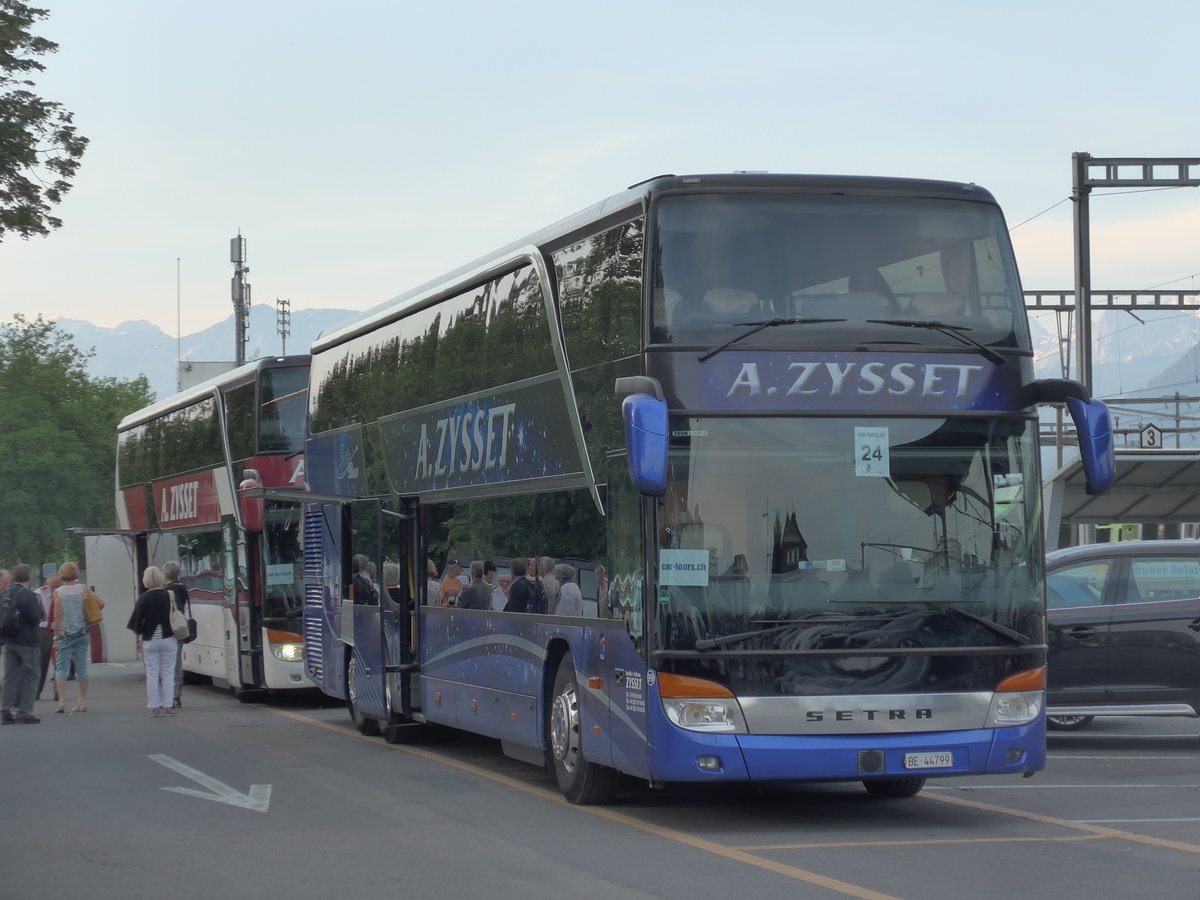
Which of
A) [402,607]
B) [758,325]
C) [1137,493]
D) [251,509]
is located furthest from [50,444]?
[758,325]

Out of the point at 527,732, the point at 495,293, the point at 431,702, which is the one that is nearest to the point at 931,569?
the point at 527,732

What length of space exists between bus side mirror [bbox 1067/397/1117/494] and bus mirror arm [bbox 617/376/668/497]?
2529mm

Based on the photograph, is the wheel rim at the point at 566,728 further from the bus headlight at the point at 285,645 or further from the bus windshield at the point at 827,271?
the bus headlight at the point at 285,645

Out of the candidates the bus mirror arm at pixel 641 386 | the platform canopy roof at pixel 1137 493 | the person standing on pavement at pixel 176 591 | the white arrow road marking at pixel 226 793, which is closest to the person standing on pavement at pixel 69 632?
the person standing on pavement at pixel 176 591

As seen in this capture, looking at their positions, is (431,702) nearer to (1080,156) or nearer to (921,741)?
(921,741)

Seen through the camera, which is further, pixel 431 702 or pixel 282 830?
pixel 431 702

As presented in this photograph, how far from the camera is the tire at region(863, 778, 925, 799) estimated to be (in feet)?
40.2

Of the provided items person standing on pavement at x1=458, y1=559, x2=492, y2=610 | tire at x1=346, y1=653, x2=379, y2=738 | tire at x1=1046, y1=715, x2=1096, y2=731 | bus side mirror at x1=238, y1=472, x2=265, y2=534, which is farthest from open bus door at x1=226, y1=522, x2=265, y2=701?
tire at x1=1046, y1=715, x2=1096, y2=731

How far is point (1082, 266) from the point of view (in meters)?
32.5

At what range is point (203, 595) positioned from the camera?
25.7m

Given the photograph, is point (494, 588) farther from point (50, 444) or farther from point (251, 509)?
point (50, 444)

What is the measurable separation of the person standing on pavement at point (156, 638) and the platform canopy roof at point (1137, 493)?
603 inches

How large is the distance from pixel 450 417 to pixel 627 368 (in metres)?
4.08

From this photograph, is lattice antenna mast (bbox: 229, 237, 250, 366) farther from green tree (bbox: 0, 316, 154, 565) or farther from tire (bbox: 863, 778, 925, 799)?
tire (bbox: 863, 778, 925, 799)
